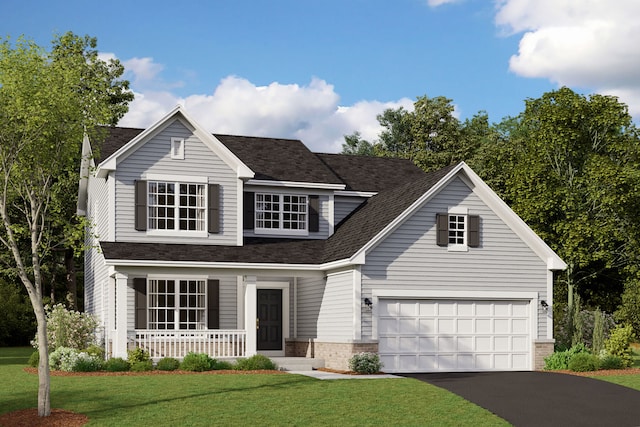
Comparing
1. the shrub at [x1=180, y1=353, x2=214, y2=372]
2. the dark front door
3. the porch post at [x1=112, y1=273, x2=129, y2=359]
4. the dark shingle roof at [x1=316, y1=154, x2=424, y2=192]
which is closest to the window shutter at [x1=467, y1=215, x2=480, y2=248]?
the dark shingle roof at [x1=316, y1=154, x2=424, y2=192]

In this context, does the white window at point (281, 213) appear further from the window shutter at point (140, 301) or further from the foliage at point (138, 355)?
the foliage at point (138, 355)

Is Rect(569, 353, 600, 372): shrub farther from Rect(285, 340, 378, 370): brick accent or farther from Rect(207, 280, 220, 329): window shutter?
Rect(207, 280, 220, 329): window shutter

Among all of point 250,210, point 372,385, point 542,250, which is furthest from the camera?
point 250,210

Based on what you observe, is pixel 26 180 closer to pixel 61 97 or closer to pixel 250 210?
pixel 61 97

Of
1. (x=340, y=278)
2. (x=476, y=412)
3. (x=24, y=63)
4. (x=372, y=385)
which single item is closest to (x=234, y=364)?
(x=340, y=278)

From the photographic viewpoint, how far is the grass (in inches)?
627

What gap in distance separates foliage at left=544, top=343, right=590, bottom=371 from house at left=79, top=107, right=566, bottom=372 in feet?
0.99

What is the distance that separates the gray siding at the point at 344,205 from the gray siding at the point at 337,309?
4.65 meters

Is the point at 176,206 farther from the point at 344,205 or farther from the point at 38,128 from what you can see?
the point at 38,128

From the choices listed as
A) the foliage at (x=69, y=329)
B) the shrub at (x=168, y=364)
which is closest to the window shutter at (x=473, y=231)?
the shrub at (x=168, y=364)

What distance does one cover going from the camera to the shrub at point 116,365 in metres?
23.2

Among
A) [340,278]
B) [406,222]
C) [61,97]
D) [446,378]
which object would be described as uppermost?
[61,97]

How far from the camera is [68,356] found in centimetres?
2362

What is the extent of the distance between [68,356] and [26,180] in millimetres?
7942
